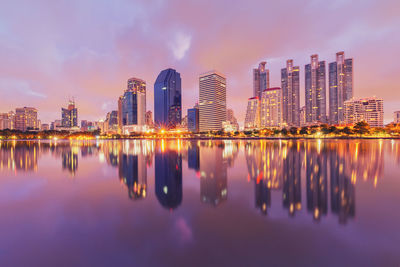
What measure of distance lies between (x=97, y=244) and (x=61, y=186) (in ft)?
38.1

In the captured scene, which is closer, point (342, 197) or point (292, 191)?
point (342, 197)

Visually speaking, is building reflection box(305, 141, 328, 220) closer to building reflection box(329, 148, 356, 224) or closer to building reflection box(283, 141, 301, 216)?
building reflection box(329, 148, 356, 224)

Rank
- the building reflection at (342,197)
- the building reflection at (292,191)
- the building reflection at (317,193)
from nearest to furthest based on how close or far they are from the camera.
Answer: the building reflection at (342,197), the building reflection at (317,193), the building reflection at (292,191)

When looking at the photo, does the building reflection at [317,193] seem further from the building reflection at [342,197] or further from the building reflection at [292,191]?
the building reflection at [292,191]

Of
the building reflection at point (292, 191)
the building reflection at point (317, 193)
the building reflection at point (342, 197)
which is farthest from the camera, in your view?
the building reflection at point (292, 191)

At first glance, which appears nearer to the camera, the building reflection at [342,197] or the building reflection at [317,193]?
the building reflection at [342,197]

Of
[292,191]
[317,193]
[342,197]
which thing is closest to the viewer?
[342,197]

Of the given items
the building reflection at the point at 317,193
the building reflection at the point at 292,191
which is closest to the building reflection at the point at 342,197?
the building reflection at the point at 317,193

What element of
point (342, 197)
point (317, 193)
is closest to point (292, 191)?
point (317, 193)

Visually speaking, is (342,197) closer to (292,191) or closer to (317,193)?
(317,193)

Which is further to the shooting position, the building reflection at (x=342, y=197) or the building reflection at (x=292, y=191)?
the building reflection at (x=292, y=191)

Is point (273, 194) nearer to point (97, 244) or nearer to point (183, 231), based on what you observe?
point (183, 231)

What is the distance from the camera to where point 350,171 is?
18.9 m

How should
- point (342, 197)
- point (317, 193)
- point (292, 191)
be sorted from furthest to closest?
point (292, 191) < point (317, 193) < point (342, 197)
